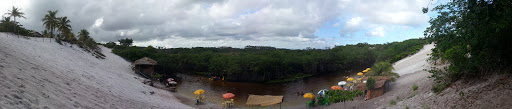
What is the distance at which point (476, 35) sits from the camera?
284 inches

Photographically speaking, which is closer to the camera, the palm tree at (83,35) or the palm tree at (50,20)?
the palm tree at (50,20)

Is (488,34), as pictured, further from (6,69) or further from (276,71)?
(276,71)

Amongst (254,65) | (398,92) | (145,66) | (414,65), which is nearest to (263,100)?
(398,92)

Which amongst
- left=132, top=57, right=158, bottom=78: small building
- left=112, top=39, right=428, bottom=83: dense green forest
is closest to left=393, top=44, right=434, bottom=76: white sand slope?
left=112, top=39, right=428, bottom=83: dense green forest

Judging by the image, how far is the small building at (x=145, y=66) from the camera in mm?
34188

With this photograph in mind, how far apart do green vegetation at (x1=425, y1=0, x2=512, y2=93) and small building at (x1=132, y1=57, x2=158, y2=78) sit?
33634 mm

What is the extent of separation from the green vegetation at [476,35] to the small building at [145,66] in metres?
33.6

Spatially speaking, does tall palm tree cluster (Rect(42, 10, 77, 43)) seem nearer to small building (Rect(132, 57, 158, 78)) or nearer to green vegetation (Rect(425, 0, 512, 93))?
small building (Rect(132, 57, 158, 78))

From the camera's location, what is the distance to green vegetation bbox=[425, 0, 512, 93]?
6.71 metres

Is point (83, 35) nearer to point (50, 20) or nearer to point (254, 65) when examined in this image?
point (50, 20)

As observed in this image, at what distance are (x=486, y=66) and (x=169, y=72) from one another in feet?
150

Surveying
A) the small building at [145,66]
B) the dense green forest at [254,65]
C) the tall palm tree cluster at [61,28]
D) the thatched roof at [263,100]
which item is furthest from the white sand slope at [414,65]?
the tall palm tree cluster at [61,28]

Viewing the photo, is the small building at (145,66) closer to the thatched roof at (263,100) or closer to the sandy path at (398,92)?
the thatched roof at (263,100)

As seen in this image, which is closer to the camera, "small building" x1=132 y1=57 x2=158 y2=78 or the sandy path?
the sandy path
